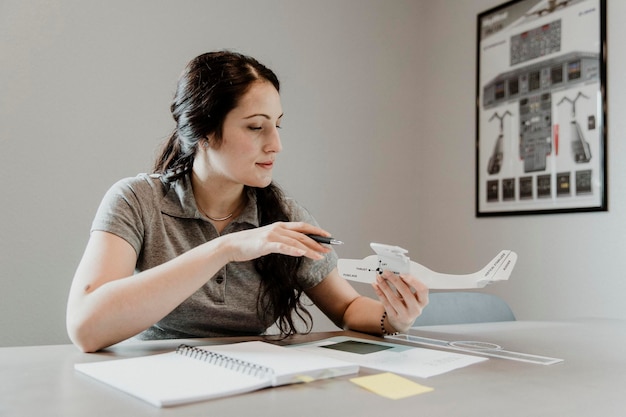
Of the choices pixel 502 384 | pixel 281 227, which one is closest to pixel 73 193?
pixel 281 227

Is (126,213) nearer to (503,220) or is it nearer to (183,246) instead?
(183,246)

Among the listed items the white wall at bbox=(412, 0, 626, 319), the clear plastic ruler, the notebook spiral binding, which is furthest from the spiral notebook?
the white wall at bbox=(412, 0, 626, 319)

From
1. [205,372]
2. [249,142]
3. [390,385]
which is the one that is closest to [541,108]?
[249,142]

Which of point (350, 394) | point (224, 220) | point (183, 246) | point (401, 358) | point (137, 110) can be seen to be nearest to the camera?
point (350, 394)

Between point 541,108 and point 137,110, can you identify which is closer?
point 137,110

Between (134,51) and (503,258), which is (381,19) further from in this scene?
(503,258)

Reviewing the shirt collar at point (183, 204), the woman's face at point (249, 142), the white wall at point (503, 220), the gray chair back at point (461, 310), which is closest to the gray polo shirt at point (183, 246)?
the shirt collar at point (183, 204)

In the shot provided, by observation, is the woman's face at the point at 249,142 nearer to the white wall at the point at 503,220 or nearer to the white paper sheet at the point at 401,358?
the white paper sheet at the point at 401,358

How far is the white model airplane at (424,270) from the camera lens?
1047 mm

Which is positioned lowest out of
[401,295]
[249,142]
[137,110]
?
[401,295]

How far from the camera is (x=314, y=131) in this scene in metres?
2.63

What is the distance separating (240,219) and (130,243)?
0.31 metres

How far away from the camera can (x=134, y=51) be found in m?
2.14

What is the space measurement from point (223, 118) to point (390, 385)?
82 cm
